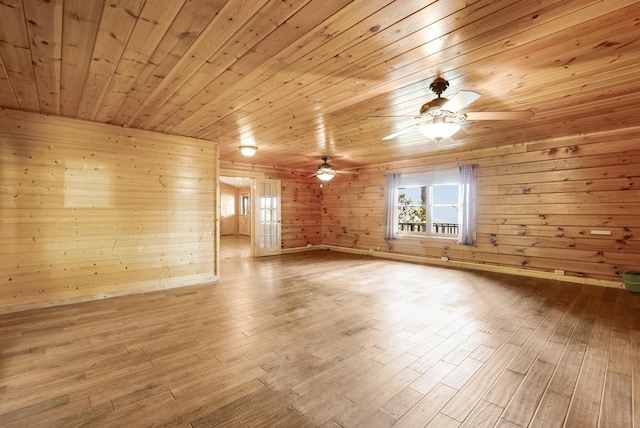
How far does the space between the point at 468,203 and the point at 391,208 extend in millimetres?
1917

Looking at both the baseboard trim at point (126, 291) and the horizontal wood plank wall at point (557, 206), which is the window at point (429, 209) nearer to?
the horizontal wood plank wall at point (557, 206)

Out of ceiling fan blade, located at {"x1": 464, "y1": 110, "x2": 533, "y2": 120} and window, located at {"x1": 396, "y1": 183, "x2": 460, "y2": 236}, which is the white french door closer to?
window, located at {"x1": 396, "y1": 183, "x2": 460, "y2": 236}

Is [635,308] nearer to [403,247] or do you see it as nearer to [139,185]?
[403,247]

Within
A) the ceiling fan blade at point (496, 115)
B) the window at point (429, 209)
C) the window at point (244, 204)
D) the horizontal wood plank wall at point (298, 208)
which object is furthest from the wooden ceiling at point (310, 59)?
the window at point (244, 204)

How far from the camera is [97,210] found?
4.15m

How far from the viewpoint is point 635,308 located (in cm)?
365

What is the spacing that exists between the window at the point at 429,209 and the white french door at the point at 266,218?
11.2 feet

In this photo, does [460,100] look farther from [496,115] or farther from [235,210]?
[235,210]

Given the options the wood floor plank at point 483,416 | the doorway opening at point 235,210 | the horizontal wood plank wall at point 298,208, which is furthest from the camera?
the doorway opening at point 235,210

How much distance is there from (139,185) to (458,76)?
457cm

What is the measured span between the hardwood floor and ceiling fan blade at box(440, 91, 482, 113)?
87.0 inches

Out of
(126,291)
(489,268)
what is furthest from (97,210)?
(489,268)

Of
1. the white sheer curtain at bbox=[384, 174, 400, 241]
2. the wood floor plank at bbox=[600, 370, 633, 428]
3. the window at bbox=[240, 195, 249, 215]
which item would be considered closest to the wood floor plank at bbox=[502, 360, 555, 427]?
the wood floor plank at bbox=[600, 370, 633, 428]

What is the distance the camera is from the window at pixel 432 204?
6.09 meters
